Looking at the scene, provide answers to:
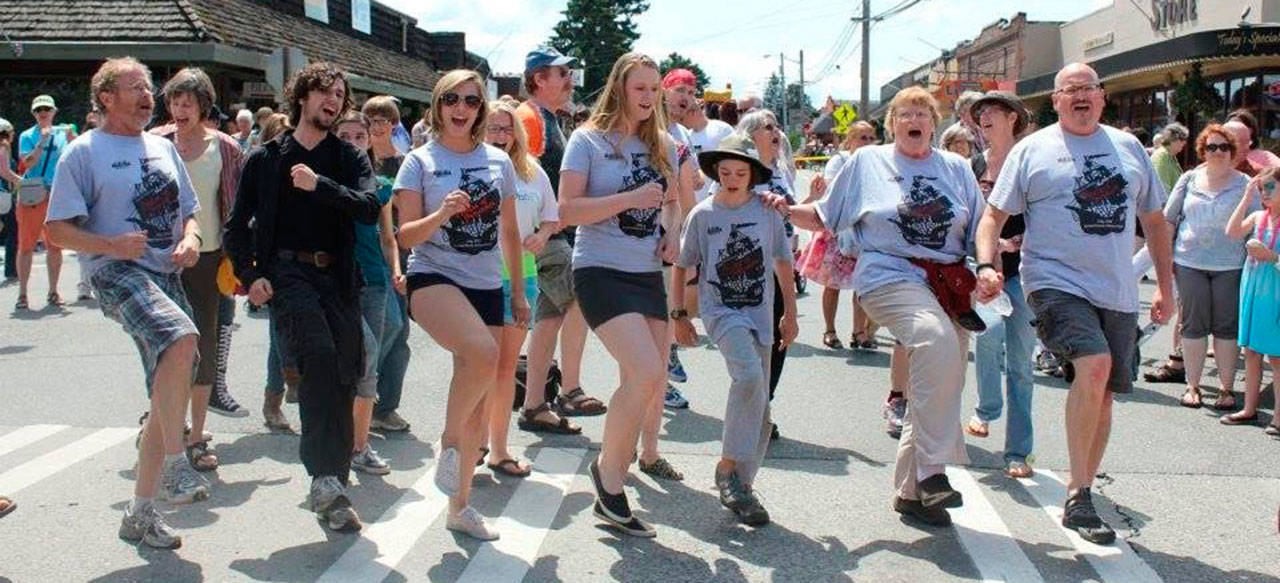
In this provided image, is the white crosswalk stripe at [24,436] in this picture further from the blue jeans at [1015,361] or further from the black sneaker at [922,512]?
the blue jeans at [1015,361]

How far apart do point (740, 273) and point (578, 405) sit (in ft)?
7.95

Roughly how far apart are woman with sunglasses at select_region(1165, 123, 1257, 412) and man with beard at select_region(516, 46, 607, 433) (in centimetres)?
408

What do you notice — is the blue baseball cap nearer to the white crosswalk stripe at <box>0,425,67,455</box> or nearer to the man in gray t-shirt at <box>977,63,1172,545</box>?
the man in gray t-shirt at <box>977,63,1172,545</box>

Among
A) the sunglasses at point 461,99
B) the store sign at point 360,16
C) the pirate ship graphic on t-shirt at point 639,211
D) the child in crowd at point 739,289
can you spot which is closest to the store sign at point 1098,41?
the store sign at point 360,16

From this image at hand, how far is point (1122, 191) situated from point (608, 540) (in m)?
2.54

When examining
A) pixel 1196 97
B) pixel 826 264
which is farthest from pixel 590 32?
pixel 826 264

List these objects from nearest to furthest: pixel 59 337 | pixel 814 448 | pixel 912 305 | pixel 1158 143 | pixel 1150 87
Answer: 1. pixel 912 305
2. pixel 814 448
3. pixel 59 337
4. pixel 1158 143
5. pixel 1150 87

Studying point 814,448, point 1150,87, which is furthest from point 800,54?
point 814,448

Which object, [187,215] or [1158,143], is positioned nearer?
[187,215]

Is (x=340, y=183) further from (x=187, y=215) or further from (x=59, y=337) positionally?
(x=59, y=337)

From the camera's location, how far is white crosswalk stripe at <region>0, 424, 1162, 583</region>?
4.75 m

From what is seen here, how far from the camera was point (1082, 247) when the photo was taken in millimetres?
5137

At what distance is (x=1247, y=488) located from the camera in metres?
6.09

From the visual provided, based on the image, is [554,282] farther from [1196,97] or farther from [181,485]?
[1196,97]
